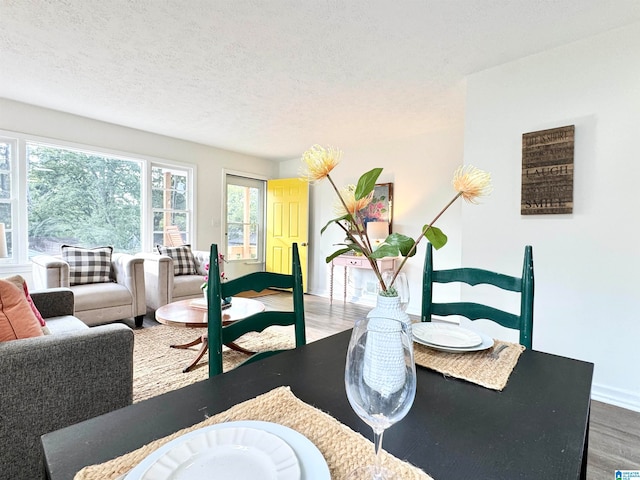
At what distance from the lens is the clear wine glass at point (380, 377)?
1.59ft

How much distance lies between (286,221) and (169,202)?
5.98 ft

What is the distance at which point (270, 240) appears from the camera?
227 inches

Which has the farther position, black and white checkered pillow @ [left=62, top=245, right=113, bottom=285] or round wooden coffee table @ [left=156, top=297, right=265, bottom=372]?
black and white checkered pillow @ [left=62, top=245, right=113, bottom=285]

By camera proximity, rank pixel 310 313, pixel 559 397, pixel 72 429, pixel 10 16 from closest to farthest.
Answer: pixel 72 429 < pixel 559 397 < pixel 10 16 < pixel 310 313

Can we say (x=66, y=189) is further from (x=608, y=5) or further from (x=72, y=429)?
(x=608, y=5)

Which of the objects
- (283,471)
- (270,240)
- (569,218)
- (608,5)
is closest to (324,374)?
(283,471)

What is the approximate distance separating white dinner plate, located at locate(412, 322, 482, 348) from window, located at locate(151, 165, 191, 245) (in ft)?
13.9

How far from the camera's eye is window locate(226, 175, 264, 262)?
5.47m

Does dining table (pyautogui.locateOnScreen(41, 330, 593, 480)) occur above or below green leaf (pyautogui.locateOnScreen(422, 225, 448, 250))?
below

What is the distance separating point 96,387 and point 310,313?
2919 mm

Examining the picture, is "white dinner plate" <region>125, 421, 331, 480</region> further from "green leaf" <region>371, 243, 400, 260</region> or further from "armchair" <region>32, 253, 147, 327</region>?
"armchair" <region>32, 253, 147, 327</region>

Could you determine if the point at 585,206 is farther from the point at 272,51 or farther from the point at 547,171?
the point at 272,51

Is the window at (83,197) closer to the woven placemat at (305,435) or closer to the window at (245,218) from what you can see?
the window at (245,218)

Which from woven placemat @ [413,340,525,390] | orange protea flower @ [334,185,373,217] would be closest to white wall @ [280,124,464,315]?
woven placemat @ [413,340,525,390]
